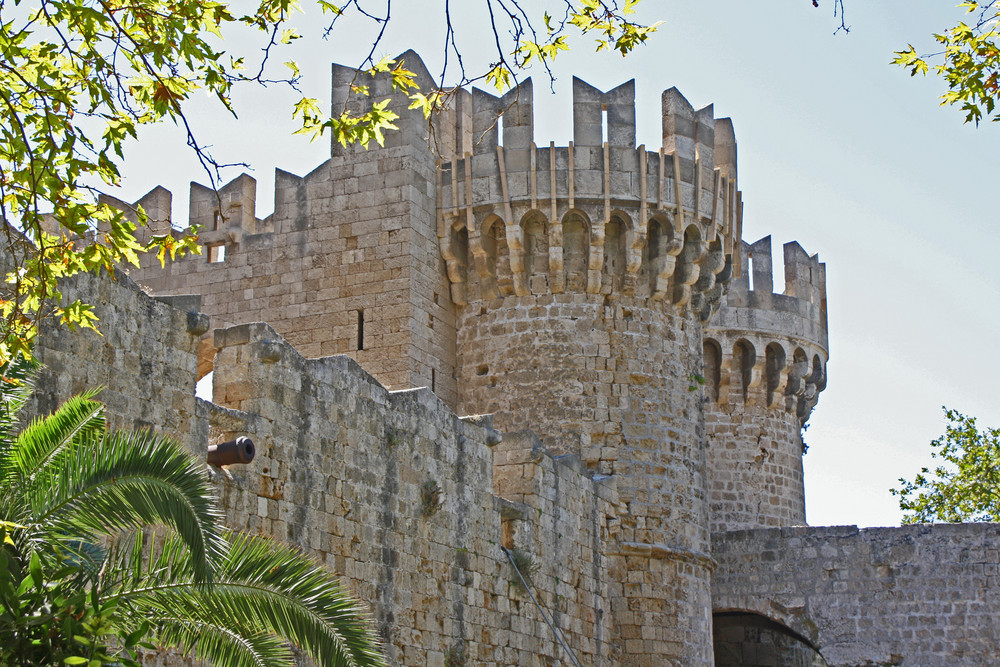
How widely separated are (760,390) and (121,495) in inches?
682

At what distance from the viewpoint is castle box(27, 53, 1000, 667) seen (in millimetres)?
13242

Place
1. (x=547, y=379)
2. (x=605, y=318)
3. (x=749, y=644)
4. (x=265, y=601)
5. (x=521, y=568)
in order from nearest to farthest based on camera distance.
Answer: (x=265, y=601) < (x=521, y=568) < (x=547, y=379) < (x=605, y=318) < (x=749, y=644)

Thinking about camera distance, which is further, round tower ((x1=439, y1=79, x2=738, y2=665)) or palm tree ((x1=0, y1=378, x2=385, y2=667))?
round tower ((x1=439, y1=79, x2=738, y2=665))

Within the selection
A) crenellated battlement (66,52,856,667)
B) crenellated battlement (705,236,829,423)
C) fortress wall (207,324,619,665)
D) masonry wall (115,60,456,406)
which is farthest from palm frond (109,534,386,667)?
crenellated battlement (705,236,829,423)

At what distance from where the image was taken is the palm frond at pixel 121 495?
6668 mm

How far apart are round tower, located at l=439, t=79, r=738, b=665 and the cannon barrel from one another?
646 cm

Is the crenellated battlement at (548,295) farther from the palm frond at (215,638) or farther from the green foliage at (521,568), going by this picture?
the palm frond at (215,638)

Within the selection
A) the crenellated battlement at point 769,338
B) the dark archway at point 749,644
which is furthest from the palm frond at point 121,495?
the crenellated battlement at point 769,338

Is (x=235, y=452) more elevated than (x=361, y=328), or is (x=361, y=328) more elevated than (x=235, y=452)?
(x=361, y=328)

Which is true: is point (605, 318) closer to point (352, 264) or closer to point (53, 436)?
point (352, 264)

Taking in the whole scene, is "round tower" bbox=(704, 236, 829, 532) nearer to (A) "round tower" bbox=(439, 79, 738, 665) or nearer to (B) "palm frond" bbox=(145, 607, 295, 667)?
(A) "round tower" bbox=(439, 79, 738, 665)

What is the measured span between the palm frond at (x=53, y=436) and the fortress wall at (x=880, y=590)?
43.3 ft

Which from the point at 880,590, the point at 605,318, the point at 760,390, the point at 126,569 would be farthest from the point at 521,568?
the point at 760,390

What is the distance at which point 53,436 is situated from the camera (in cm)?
698
